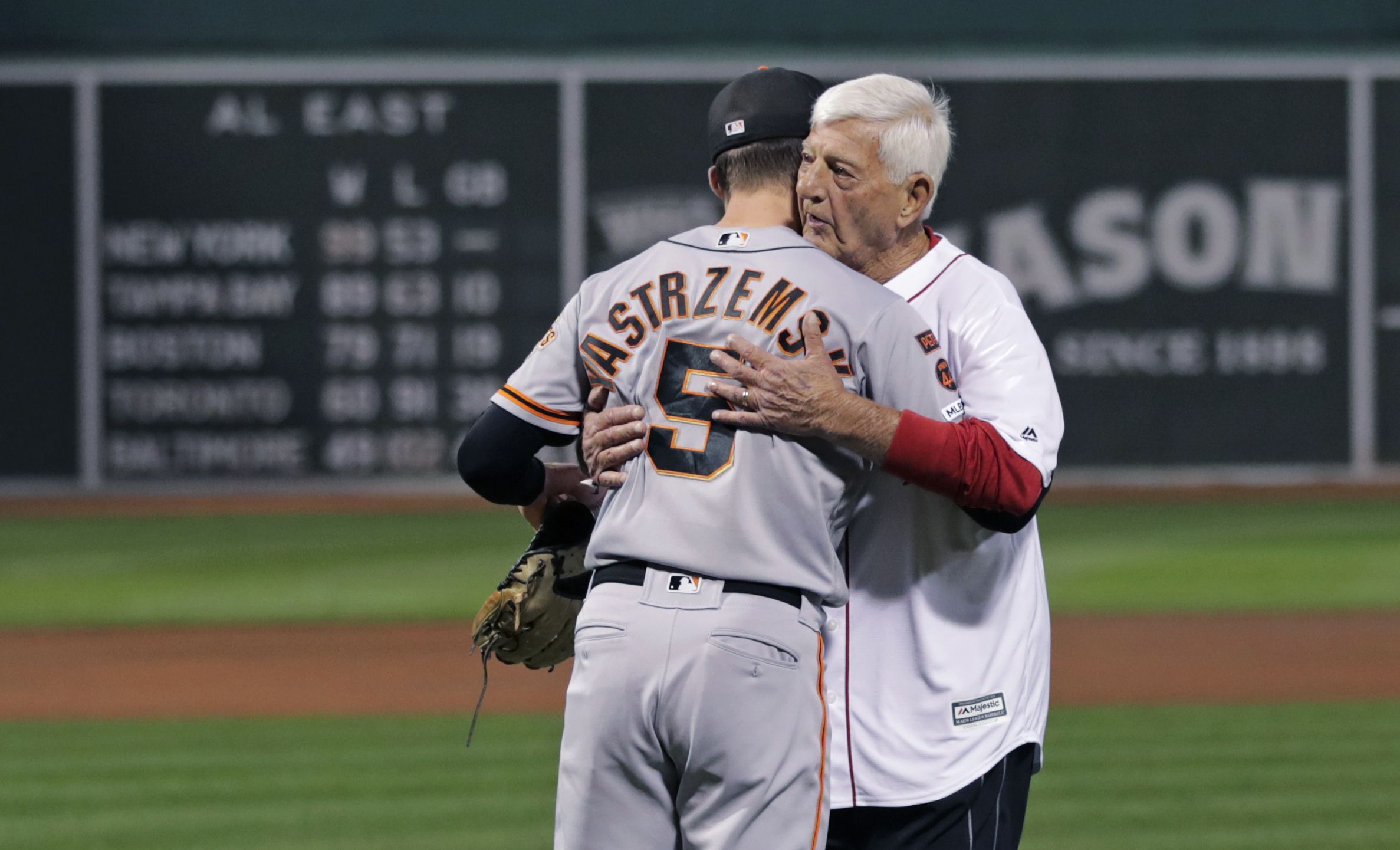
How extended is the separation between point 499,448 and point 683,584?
0.32 meters

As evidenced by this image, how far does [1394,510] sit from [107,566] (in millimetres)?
9518

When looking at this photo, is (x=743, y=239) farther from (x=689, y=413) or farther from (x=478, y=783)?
(x=478, y=783)

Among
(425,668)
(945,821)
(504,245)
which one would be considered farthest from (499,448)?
(504,245)

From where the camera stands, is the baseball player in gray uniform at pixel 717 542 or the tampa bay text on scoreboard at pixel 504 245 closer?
the baseball player in gray uniform at pixel 717 542

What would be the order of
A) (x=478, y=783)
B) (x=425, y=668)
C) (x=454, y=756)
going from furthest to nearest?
(x=425, y=668) < (x=454, y=756) < (x=478, y=783)

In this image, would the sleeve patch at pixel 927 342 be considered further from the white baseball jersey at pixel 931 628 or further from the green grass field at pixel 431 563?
the green grass field at pixel 431 563

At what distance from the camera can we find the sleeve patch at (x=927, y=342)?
2.09 meters

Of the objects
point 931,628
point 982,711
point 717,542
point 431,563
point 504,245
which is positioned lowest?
point 431,563

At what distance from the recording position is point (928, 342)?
210 centimetres

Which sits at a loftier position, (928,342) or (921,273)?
(921,273)

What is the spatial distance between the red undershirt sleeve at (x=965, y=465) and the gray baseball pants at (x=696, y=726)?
0.70ft

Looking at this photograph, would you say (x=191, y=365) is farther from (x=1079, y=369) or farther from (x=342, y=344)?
(x=1079, y=369)

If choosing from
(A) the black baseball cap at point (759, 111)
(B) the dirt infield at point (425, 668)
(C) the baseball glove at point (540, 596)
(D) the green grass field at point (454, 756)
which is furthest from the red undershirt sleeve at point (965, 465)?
(B) the dirt infield at point (425, 668)

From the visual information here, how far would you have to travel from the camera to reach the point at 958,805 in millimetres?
→ 2258
